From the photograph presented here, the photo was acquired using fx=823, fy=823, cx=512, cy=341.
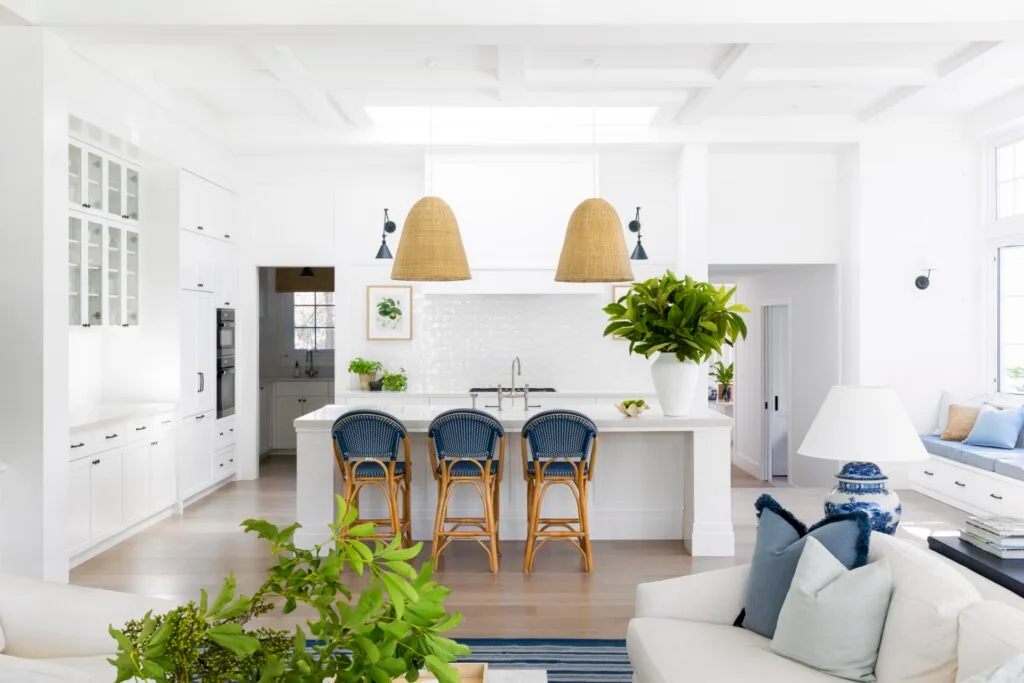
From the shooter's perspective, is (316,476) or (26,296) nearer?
(26,296)

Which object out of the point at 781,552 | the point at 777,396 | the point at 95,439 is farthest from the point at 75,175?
the point at 777,396

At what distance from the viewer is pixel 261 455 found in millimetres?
9531

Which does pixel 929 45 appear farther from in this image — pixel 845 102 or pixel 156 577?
pixel 156 577

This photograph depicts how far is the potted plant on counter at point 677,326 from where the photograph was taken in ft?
17.5

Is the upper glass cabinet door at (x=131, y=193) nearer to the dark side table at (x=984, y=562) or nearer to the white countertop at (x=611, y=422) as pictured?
the white countertop at (x=611, y=422)

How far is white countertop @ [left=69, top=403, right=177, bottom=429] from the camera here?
5531 millimetres

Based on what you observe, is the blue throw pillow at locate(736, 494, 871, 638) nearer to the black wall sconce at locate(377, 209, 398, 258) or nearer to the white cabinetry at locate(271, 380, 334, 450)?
the black wall sconce at locate(377, 209, 398, 258)

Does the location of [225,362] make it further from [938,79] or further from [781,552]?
[938,79]

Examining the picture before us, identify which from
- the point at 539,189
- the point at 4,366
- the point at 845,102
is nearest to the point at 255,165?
the point at 539,189

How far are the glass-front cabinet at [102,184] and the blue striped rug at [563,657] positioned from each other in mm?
4074

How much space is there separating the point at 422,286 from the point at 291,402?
2.67 m

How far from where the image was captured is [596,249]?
5156 mm

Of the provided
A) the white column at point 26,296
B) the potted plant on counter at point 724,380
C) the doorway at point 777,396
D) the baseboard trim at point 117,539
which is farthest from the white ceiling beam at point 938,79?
the baseboard trim at point 117,539

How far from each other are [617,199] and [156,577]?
5387mm
